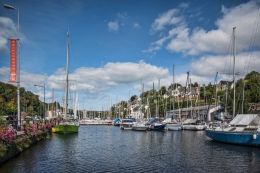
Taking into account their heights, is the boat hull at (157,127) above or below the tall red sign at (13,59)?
below

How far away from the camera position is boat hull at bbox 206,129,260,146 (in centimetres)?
4353

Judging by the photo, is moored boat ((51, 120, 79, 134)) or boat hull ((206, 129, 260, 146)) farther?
moored boat ((51, 120, 79, 134))

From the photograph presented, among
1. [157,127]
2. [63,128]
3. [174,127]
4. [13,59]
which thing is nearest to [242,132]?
[13,59]

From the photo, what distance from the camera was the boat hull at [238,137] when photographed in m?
43.5

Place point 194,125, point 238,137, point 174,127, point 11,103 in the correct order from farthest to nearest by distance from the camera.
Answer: point 11,103 → point 174,127 → point 194,125 → point 238,137

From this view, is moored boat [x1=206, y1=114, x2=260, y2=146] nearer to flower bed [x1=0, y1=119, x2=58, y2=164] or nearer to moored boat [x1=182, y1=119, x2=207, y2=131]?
flower bed [x1=0, y1=119, x2=58, y2=164]

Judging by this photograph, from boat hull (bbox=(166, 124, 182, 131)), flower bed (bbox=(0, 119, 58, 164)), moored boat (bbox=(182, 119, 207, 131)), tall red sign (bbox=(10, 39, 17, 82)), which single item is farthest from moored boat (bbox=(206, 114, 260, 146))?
boat hull (bbox=(166, 124, 182, 131))

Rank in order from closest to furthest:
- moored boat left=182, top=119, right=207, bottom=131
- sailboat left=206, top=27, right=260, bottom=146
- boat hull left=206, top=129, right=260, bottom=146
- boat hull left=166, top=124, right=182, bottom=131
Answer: boat hull left=206, top=129, right=260, bottom=146 → sailboat left=206, top=27, right=260, bottom=146 → moored boat left=182, top=119, right=207, bottom=131 → boat hull left=166, top=124, right=182, bottom=131

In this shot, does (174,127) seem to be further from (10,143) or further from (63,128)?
(10,143)

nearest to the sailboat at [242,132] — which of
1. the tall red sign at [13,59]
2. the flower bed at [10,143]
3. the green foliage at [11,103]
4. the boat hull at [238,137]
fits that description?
the boat hull at [238,137]

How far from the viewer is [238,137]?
46.2 m

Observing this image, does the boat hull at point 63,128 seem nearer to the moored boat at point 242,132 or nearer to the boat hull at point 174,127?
the moored boat at point 242,132

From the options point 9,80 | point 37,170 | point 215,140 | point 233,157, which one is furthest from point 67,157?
point 215,140

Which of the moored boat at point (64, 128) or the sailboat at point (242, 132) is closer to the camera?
the sailboat at point (242, 132)
